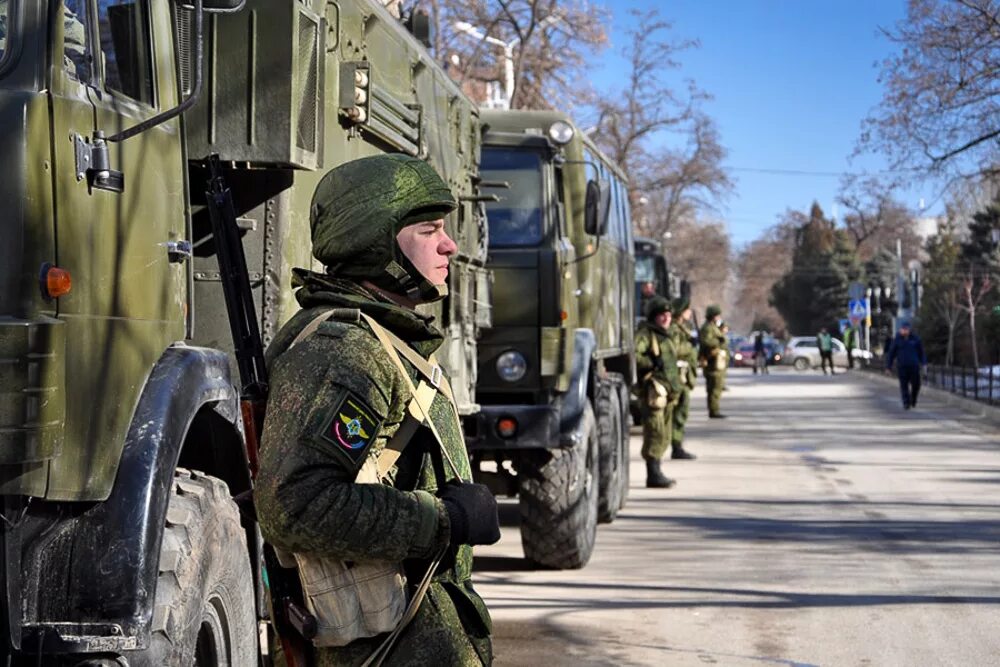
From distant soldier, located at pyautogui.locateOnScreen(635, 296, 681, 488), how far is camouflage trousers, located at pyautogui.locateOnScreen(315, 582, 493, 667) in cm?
1289

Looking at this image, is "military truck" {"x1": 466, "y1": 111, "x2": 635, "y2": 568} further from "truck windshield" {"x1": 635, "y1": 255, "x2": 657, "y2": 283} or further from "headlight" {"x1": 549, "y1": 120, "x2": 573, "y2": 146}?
"truck windshield" {"x1": 635, "y1": 255, "x2": 657, "y2": 283}

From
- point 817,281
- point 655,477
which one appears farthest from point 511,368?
point 817,281

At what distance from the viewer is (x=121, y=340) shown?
4.19 m

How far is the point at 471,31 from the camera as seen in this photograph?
30.4 meters

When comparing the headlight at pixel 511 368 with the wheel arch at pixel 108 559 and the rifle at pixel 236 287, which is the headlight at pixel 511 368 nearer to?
the rifle at pixel 236 287

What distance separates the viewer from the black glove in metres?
3.18

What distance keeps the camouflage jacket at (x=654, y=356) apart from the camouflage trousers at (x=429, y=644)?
13.1 meters

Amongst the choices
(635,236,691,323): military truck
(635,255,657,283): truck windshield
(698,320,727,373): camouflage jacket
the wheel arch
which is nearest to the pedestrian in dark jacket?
(635,236,691,323): military truck

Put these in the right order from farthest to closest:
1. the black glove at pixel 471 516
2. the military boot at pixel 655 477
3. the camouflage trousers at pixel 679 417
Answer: the camouflage trousers at pixel 679 417 < the military boot at pixel 655 477 < the black glove at pixel 471 516

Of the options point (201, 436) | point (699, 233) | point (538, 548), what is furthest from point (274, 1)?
point (699, 233)

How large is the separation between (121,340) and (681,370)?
16.5m

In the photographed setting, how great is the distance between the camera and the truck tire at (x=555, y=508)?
1085cm

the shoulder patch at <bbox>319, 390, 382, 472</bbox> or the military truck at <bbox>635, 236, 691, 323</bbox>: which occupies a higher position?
the military truck at <bbox>635, 236, 691, 323</bbox>

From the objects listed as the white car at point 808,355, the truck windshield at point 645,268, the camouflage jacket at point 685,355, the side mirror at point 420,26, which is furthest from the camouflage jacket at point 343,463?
the white car at point 808,355
